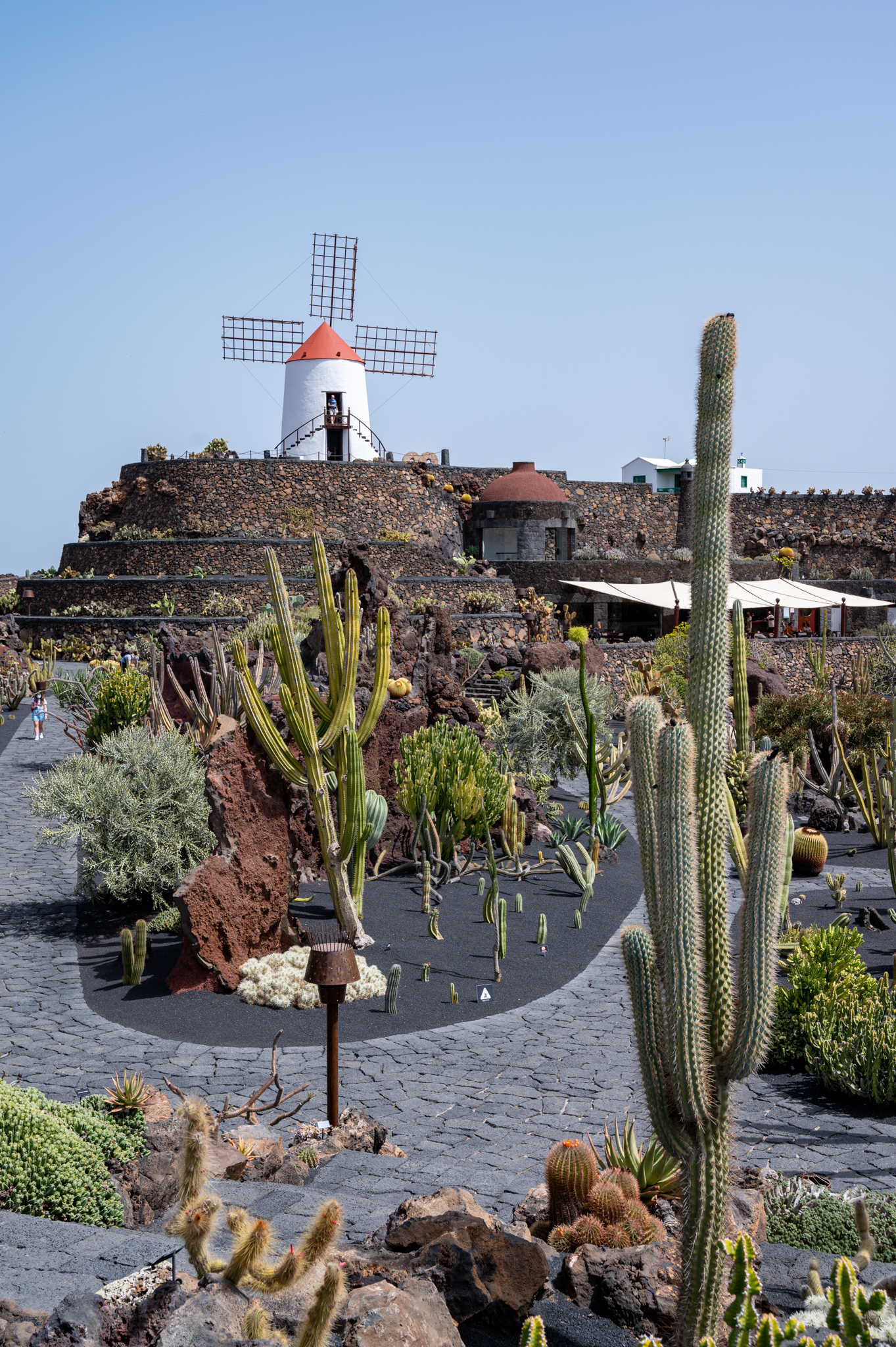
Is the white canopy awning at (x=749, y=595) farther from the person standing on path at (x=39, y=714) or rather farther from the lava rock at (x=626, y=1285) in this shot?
the lava rock at (x=626, y=1285)

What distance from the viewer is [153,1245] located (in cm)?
343

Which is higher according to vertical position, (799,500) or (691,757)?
(799,500)

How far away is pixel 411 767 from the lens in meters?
10.7

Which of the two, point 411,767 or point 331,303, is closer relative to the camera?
point 411,767

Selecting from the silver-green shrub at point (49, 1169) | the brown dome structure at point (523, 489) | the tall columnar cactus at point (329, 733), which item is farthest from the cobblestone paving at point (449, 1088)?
the brown dome structure at point (523, 489)

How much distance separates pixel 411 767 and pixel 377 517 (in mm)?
24284

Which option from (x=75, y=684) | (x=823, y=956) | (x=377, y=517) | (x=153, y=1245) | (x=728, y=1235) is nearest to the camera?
(x=153, y=1245)

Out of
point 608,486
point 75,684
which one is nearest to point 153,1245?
point 75,684

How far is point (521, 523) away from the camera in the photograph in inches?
1380

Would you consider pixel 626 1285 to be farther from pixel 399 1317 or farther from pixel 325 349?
pixel 325 349

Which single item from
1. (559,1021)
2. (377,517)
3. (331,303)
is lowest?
(559,1021)

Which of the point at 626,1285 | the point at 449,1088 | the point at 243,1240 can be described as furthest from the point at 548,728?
the point at 243,1240

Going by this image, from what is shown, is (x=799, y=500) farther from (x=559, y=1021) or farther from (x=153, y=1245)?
(x=153, y=1245)

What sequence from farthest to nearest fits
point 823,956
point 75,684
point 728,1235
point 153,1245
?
point 75,684, point 823,956, point 728,1235, point 153,1245
